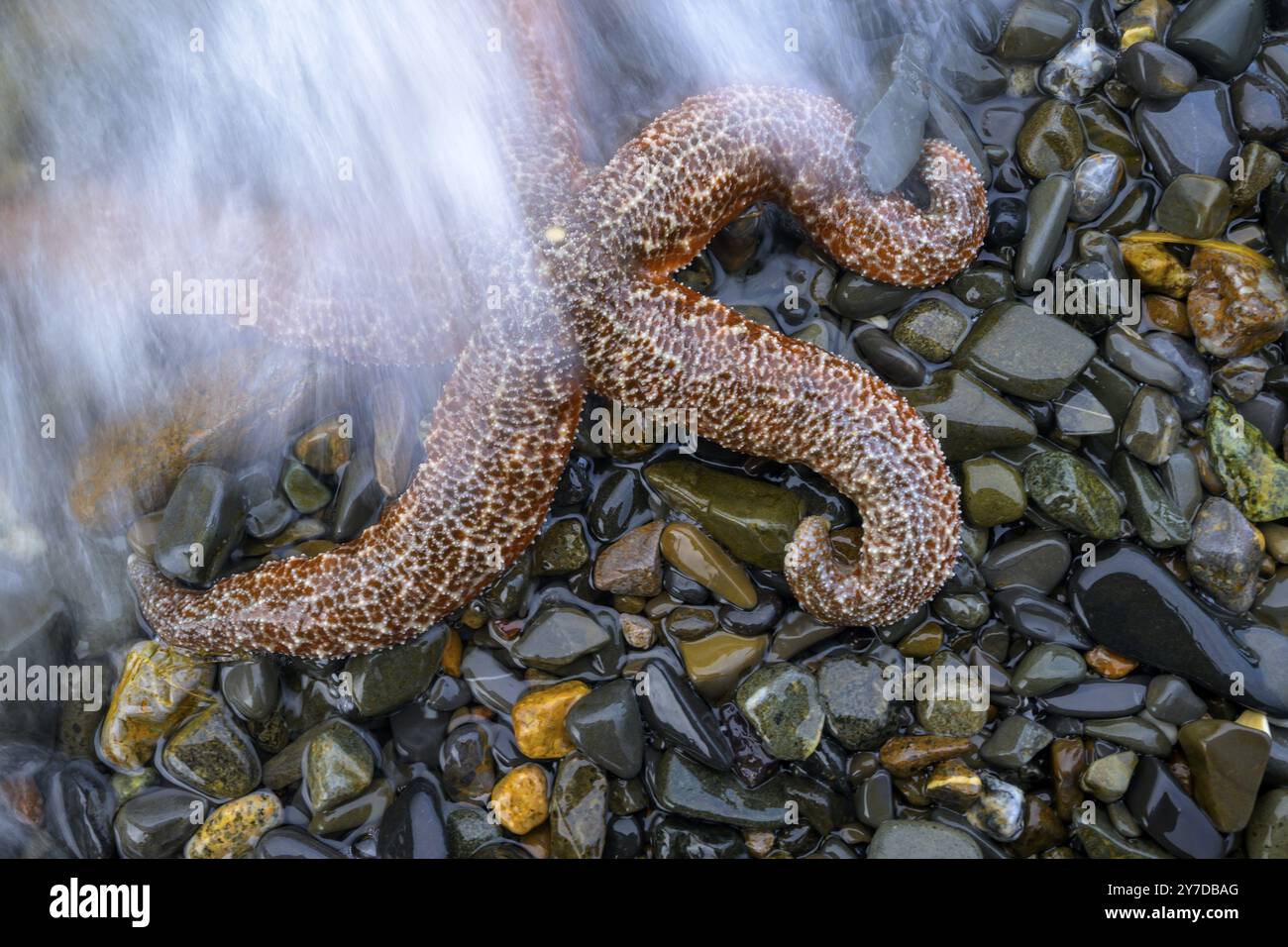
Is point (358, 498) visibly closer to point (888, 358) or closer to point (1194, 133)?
point (888, 358)

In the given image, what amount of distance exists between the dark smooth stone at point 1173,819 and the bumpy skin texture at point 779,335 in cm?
119

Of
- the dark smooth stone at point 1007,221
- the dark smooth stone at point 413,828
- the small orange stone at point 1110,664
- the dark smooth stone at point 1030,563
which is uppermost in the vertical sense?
the dark smooth stone at point 1007,221

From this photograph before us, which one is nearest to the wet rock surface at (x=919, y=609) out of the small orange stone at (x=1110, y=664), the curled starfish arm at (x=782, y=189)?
the small orange stone at (x=1110, y=664)

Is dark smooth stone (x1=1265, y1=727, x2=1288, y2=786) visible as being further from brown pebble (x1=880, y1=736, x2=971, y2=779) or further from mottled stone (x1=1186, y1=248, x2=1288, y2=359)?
mottled stone (x1=1186, y1=248, x2=1288, y2=359)

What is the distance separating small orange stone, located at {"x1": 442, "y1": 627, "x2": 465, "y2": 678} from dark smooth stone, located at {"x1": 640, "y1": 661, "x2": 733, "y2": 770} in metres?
0.80

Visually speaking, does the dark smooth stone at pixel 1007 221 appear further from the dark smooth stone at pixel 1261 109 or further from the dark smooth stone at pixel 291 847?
the dark smooth stone at pixel 291 847

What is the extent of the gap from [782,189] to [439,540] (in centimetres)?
189

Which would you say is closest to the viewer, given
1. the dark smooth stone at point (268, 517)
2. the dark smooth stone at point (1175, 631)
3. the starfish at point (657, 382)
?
the starfish at point (657, 382)

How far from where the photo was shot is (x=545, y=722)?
3477 mm

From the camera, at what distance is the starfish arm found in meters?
3.07

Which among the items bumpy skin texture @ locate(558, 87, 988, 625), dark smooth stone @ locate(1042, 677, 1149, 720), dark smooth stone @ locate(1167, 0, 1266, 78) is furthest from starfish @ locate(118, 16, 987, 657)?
dark smooth stone @ locate(1167, 0, 1266, 78)

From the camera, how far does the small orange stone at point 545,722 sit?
Result: 348cm

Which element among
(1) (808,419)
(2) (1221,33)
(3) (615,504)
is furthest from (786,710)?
(2) (1221,33)
